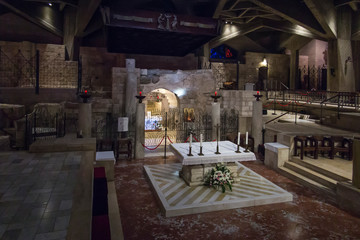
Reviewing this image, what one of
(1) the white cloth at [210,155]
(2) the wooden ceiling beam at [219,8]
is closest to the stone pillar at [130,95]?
(1) the white cloth at [210,155]

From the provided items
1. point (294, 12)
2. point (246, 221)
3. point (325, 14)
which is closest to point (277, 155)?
point (246, 221)

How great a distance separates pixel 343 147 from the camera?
8.61 meters

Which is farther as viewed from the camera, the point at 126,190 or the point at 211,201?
the point at 126,190

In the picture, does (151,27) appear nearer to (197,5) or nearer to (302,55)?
(197,5)

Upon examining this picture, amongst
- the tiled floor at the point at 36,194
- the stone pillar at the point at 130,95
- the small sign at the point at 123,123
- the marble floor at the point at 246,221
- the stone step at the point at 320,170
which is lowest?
the marble floor at the point at 246,221

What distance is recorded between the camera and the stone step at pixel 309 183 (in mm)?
6789

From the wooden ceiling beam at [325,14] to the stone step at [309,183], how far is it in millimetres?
10597

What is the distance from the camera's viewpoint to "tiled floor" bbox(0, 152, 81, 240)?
350 centimetres

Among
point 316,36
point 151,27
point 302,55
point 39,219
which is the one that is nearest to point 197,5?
point 151,27

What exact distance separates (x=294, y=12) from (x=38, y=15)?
1553 centimetres

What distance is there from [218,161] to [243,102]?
671 centimetres

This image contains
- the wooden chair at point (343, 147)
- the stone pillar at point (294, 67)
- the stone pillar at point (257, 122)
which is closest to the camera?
the wooden chair at point (343, 147)

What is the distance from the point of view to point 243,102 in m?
13.3

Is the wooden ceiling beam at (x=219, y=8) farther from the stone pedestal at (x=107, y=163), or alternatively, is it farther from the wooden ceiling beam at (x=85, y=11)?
the stone pedestal at (x=107, y=163)
